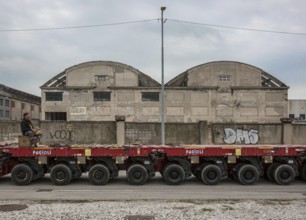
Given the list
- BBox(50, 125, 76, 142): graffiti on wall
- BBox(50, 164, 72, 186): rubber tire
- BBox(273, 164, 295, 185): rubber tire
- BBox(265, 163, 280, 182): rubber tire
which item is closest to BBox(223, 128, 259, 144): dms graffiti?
BBox(50, 125, 76, 142): graffiti on wall

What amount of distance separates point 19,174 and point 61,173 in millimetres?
1490

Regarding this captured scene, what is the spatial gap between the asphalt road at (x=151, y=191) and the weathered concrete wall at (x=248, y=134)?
16383 millimetres

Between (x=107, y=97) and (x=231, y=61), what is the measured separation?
1851 cm

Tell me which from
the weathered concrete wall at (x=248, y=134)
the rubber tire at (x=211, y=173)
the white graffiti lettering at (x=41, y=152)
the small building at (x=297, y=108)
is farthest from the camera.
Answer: the small building at (x=297, y=108)

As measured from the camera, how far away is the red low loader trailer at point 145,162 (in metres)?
12.1

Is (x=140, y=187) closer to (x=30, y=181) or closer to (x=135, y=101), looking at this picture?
(x=30, y=181)

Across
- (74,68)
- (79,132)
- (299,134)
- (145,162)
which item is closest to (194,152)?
(145,162)

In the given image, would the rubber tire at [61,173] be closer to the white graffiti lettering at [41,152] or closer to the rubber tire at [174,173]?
the white graffiti lettering at [41,152]

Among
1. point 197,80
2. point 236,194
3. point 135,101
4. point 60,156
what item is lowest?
point 236,194

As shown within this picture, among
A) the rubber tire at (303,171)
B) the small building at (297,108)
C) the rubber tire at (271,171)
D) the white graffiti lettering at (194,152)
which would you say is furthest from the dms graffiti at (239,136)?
the small building at (297,108)

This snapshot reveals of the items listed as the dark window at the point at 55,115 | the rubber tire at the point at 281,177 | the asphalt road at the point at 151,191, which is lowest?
the asphalt road at the point at 151,191

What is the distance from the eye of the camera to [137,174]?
12.2 m

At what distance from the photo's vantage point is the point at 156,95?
47094mm

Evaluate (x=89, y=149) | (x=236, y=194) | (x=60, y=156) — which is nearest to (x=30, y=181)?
(x=60, y=156)
